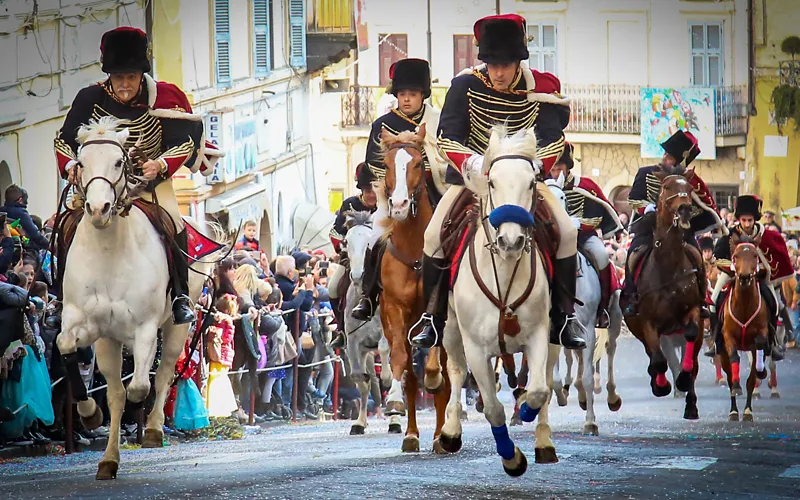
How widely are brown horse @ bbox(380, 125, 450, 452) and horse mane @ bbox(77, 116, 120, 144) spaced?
204cm

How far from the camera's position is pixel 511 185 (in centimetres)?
962

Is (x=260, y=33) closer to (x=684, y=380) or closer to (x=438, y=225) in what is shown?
(x=684, y=380)

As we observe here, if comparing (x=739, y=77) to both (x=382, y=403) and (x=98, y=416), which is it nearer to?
(x=382, y=403)

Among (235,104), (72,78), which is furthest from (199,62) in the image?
(72,78)

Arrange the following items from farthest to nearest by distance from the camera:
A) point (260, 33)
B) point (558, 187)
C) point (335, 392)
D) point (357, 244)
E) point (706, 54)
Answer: point (706, 54) < point (260, 33) < point (335, 392) < point (357, 244) < point (558, 187)

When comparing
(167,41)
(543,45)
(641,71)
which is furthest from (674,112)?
(167,41)

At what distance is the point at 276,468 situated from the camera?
1090 centimetres

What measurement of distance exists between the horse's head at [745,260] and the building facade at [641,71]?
14.4 meters

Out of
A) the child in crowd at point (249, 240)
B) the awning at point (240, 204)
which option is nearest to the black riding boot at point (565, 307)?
the child in crowd at point (249, 240)

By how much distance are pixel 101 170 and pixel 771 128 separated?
24243 mm

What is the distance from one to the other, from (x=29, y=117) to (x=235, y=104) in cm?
875

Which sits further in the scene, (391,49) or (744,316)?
(391,49)

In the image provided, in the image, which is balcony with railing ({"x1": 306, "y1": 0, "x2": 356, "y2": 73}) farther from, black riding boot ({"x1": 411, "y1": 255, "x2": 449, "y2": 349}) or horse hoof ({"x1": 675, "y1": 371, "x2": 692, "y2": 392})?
black riding boot ({"x1": 411, "y1": 255, "x2": 449, "y2": 349})

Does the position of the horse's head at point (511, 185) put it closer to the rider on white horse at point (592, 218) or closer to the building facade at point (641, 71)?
the rider on white horse at point (592, 218)
